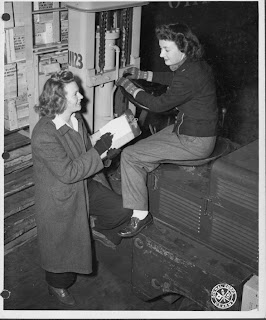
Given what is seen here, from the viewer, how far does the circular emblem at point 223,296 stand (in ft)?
10.00

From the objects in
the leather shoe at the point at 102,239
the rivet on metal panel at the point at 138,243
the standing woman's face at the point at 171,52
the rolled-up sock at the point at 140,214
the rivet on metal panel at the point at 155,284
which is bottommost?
the rivet on metal panel at the point at 155,284

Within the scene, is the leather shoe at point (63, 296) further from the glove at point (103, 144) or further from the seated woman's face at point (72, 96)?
the seated woman's face at point (72, 96)

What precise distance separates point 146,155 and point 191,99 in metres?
0.50

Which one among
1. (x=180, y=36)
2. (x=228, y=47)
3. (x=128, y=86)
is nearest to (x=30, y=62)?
(x=128, y=86)

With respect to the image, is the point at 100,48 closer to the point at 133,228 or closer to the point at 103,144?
the point at 103,144

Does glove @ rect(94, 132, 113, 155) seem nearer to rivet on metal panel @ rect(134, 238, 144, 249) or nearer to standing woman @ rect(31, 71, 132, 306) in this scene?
standing woman @ rect(31, 71, 132, 306)

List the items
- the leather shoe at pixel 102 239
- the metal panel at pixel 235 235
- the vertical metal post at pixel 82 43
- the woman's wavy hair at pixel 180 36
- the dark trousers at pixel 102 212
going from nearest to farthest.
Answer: the woman's wavy hair at pixel 180 36 → the metal panel at pixel 235 235 → the dark trousers at pixel 102 212 → the vertical metal post at pixel 82 43 → the leather shoe at pixel 102 239

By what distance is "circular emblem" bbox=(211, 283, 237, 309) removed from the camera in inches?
120

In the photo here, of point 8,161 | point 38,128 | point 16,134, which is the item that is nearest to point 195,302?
point 38,128

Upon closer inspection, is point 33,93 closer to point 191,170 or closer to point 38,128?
point 38,128

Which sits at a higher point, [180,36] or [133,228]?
[180,36]

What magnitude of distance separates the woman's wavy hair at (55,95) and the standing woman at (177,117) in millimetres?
524

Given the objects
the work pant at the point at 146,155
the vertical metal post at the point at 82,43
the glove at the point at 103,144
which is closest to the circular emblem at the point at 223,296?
the work pant at the point at 146,155

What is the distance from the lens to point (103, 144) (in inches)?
124
